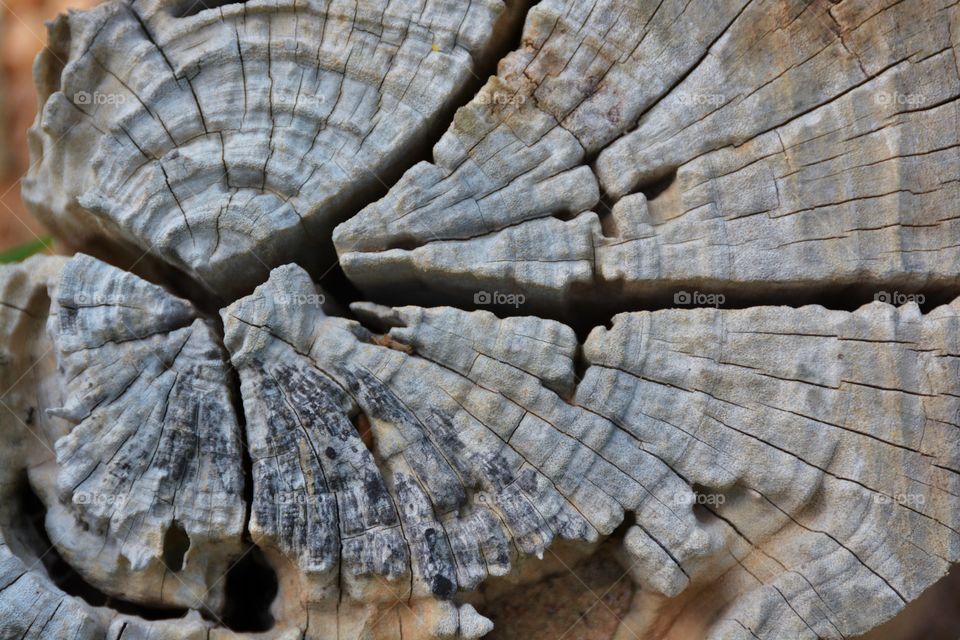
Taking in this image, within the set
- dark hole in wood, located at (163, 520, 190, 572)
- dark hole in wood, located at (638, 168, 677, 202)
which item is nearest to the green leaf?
dark hole in wood, located at (163, 520, 190, 572)

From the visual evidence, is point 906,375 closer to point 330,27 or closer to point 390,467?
point 390,467

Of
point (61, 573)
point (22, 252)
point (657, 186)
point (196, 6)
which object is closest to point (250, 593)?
point (61, 573)

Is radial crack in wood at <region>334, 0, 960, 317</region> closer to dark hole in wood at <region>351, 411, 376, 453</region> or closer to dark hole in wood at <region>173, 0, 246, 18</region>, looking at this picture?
dark hole in wood at <region>351, 411, 376, 453</region>

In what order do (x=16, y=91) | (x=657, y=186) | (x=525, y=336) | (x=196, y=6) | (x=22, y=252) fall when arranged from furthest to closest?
(x=16, y=91) < (x=22, y=252) < (x=196, y=6) < (x=657, y=186) < (x=525, y=336)

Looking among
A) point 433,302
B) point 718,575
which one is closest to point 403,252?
point 433,302

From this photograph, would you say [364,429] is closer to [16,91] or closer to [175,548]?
[175,548]

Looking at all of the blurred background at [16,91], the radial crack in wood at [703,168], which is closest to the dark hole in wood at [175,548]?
the radial crack in wood at [703,168]

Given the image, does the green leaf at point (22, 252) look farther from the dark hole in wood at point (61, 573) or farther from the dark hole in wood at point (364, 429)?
the dark hole in wood at point (364, 429)
